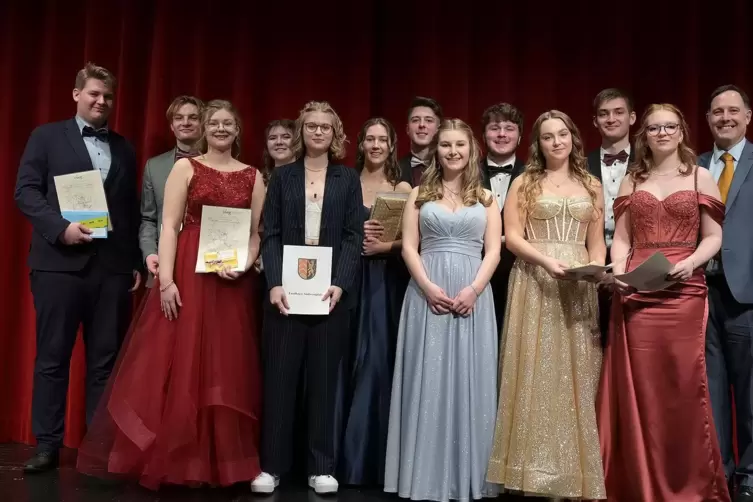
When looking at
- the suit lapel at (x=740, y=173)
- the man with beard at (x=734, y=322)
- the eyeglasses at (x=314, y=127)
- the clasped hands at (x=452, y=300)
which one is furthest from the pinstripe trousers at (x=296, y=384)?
the suit lapel at (x=740, y=173)

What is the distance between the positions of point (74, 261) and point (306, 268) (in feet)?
3.98

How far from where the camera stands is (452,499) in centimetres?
294

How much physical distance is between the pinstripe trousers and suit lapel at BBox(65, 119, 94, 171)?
128 centimetres

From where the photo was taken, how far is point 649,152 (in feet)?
10.5

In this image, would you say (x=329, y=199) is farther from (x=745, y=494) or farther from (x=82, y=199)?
(x=745, y=494)

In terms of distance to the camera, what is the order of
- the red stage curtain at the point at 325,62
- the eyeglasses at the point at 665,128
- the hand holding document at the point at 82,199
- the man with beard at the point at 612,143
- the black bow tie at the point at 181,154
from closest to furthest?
the eyeglasses at the point at 665,128 < the hand holding document at the point at 82,199 < the man with beard at the point at 612,143 < the black bow tie at the point at 181,154 < the red stage curtain at the point at 325,62

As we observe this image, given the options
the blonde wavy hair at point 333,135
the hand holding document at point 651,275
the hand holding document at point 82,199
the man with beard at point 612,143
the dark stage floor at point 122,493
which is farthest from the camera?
the man with beard at point 612,143

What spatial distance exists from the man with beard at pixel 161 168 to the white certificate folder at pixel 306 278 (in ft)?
3.00

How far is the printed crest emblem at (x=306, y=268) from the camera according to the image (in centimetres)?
305

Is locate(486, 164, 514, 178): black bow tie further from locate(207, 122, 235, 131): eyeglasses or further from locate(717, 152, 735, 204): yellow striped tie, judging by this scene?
locate(207, 122, 235, 131): eyeglasses

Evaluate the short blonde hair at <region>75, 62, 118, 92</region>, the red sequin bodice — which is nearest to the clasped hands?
the red sequin bodice

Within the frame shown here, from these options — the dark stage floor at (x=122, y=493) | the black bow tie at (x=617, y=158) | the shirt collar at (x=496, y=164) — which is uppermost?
the black bow tie at (x=617, y=158)

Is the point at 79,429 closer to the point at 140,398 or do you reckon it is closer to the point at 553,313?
the point at 140,398

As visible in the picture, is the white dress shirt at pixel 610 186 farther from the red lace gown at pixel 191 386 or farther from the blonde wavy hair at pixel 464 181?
the red lace gown at pixel 191 386
